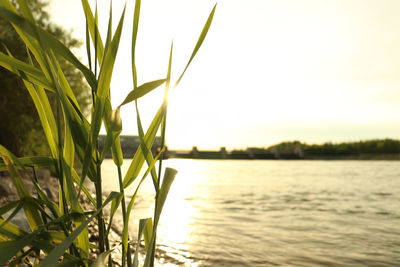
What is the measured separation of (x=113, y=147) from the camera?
1032mm

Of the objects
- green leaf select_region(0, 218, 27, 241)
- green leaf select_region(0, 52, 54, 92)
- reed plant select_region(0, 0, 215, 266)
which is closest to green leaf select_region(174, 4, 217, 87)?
reed plant select_region(0, 0, 215, 266)

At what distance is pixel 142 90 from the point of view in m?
0.90

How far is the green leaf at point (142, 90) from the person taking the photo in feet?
2.90

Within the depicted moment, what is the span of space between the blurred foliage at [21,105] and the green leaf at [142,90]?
8.18m

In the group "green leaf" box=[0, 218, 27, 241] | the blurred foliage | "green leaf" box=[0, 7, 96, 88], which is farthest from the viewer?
the blurred foliage

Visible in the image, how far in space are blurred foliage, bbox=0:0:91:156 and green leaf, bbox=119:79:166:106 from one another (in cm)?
818

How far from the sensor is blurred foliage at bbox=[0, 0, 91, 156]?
9.01m

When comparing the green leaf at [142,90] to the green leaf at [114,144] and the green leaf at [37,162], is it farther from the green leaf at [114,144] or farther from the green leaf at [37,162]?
the green leaf at [37,162]

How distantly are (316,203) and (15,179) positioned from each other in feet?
21.8

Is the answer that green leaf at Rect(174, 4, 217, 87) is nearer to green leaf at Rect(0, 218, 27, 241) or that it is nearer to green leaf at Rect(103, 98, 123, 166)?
green leaf at Rect(103, 98, 123, 166)

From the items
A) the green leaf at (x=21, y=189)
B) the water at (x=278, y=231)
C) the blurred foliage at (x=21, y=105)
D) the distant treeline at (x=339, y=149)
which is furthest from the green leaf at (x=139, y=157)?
the distant treeline at (x=339, y=149)

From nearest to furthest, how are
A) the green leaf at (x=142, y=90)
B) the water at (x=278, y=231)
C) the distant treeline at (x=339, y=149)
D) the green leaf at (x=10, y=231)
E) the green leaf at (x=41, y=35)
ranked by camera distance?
the green leaf at (x=41, y=35)
the green leaf at (x=142, y=90)
the green leaf at (x=10, y=231)
the water at (x=278, y=231)
the distant treeline at (x=339, y=149)

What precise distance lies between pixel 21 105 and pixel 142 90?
947 cm

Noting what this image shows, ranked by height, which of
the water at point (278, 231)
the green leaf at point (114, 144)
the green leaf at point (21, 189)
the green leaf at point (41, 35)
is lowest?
the water at point (278, 231)
